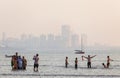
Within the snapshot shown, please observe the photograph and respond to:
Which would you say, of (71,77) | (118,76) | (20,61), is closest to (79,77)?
(71,77)

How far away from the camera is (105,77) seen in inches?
1950

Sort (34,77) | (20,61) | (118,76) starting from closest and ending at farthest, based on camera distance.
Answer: (34,77), (118,76), (20,61)

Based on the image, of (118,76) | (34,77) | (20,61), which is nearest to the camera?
(34,77)

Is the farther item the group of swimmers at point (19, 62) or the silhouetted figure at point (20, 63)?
the silhouetted figure at point (20, 63)

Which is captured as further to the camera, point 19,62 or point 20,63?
point 20,63

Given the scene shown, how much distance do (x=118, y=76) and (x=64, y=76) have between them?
206 inches

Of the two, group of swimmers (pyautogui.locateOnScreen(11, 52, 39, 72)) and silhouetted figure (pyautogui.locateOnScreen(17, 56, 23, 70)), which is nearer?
group of swimmers (pyautogui.locateOnScreen(11, 52, 39, 72))

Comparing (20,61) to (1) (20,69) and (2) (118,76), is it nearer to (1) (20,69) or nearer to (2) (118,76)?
(1) (20,69)

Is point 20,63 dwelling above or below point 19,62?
below

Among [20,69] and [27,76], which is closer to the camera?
[27,76]

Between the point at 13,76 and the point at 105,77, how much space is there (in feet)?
28.1

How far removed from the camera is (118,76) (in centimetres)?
5131

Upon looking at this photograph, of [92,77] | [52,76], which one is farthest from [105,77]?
[52,76]

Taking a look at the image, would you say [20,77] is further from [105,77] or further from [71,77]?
[105,77]
